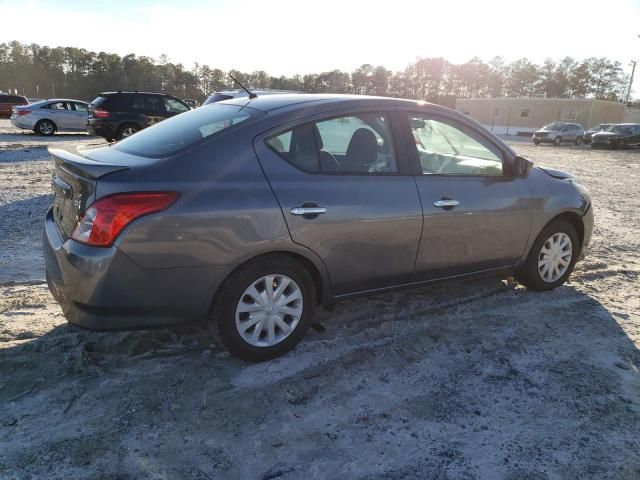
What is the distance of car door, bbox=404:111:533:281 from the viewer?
382 centimetres

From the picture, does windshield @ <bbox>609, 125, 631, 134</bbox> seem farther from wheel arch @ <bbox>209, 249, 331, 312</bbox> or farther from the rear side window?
wheel arch @ <bbox>209, 249, 331, 312</bbox>

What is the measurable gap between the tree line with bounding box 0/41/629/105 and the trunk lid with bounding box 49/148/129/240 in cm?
7058

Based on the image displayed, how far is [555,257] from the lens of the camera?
474 centimetres

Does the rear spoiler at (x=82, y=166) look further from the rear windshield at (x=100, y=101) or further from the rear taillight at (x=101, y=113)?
the rear windshield at (x=100, y=101)

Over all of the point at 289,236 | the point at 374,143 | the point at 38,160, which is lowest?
the point at 38,160

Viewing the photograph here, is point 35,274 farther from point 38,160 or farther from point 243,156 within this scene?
point 38,160

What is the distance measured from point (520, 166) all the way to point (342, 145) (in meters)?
1.67

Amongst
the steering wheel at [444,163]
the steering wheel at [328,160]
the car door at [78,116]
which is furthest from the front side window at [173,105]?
the steering wheel at [328,160]

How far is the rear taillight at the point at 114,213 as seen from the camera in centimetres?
275

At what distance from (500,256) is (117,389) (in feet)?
10.4

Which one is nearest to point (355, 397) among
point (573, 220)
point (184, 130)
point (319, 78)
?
point (184, 130)

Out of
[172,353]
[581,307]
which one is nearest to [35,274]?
[172,353]

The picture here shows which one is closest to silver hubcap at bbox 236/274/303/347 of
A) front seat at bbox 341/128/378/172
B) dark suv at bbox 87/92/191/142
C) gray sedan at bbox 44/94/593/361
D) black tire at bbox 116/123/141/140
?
gray sedan at bbox 44/94/593/361

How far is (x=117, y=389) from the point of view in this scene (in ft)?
9.84
